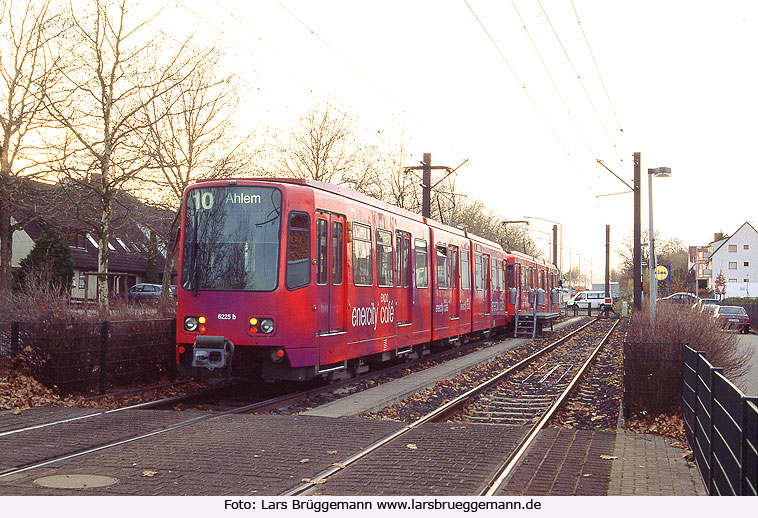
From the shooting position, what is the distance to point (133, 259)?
6506 centimetres

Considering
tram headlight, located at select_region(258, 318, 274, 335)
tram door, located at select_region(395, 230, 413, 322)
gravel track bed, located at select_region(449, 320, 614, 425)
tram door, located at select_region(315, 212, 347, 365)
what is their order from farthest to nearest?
tram door, located at select_region(395, 230, 413, 322) → tram door, located at select_region(315, 212, 347, 365) → tram headlight, located at select_region(258, 318, 274, 335) → gravel track bed, located at select_region(449, 320, 614, 425)

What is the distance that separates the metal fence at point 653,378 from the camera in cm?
1126

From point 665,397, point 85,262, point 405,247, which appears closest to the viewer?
point 665,397

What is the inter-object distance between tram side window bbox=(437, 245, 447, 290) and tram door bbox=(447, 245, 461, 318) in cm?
54

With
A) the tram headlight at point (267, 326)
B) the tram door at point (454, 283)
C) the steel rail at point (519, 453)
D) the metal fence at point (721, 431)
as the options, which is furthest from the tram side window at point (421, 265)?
the metal fence at point (721, 431)

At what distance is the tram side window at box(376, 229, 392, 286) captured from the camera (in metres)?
16.6

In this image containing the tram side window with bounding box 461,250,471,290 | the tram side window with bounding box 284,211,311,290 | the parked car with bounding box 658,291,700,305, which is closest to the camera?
the tram side window with bounding box 284,211,311,290

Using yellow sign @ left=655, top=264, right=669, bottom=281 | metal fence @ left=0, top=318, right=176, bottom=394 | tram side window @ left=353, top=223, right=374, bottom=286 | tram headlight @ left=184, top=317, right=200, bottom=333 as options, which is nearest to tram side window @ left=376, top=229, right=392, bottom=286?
tram side window @ left=353, top=223, right=374, bottom=286

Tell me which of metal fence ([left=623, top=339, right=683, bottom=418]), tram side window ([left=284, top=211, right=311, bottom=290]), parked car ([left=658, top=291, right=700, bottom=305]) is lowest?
metal fence ([left=623, top=339, right=683, bottom=418])

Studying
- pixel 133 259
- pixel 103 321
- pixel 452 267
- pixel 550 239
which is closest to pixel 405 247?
pixel 452 267

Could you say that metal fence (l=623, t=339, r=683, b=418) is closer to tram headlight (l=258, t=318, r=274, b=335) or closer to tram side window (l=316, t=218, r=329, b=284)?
tram side window (l=316, t=218, r=329, b=284)

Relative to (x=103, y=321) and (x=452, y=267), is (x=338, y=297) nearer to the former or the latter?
(x=103, y=321)

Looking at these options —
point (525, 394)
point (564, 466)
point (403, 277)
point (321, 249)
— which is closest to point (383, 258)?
point (403, 277)
